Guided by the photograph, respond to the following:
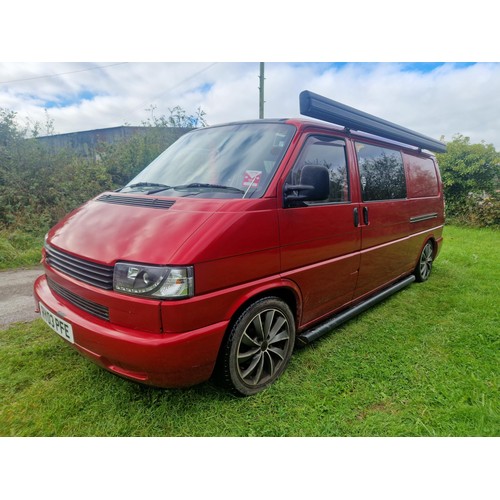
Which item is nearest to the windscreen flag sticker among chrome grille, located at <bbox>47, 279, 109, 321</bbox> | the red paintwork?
the red paintwork

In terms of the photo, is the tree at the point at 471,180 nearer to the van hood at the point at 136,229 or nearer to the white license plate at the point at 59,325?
the van hood at the point at 136,229

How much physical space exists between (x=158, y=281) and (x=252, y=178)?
1063mm

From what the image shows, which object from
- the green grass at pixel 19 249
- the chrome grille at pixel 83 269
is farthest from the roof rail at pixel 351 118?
the green grass at pixel 19 249

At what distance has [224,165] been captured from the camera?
2602 mm

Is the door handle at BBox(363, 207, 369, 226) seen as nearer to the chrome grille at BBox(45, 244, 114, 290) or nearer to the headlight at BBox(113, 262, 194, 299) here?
the headlight at BBox(113, 262, 194, 299)

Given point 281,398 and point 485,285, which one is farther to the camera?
point 485,285

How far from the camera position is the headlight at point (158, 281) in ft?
6.07

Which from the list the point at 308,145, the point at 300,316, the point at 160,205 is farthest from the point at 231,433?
the point at 308,145

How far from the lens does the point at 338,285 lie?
3.08 metres

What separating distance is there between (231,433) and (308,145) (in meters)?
2.19

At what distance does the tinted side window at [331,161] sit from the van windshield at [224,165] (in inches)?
7.3

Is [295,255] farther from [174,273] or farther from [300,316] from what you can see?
[174,273]

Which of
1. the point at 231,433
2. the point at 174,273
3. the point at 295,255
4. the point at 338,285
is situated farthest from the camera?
the point at 338,285

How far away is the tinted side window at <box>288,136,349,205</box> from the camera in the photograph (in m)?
2.64
